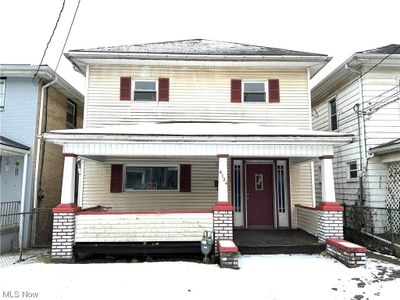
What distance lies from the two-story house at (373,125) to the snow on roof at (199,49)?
1.92 m

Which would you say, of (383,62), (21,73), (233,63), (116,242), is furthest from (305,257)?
(21,73)

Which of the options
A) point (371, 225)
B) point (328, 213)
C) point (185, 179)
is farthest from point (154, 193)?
point (371, 225)

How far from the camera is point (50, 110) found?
36.6ft

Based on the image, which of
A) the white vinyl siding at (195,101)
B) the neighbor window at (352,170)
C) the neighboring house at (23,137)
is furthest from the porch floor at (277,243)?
the neighboring house at (23,137)

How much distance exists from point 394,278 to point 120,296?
516 centimetres

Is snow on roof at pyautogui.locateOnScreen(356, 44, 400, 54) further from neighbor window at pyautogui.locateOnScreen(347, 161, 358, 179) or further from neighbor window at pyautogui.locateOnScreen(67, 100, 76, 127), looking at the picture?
neighbor window at pyautogui.locateOnScreen(67, 100, 76, 127)

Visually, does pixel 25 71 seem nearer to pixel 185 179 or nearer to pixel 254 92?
pixel 185 179

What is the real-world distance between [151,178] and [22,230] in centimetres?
430

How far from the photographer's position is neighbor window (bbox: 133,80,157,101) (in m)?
10.4

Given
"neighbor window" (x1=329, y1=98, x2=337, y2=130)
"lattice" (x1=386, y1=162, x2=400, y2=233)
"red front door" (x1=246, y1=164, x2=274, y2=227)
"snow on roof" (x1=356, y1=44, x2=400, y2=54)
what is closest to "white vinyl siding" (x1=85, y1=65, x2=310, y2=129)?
"red front door" (x1=246, y1=164, x2=274, y2=227)

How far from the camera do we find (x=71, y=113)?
13.2 meters

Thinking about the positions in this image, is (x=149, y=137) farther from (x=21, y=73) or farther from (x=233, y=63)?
(x=21, y=73)

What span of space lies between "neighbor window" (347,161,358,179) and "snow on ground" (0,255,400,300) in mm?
4643

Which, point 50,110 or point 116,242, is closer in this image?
point 116,242
